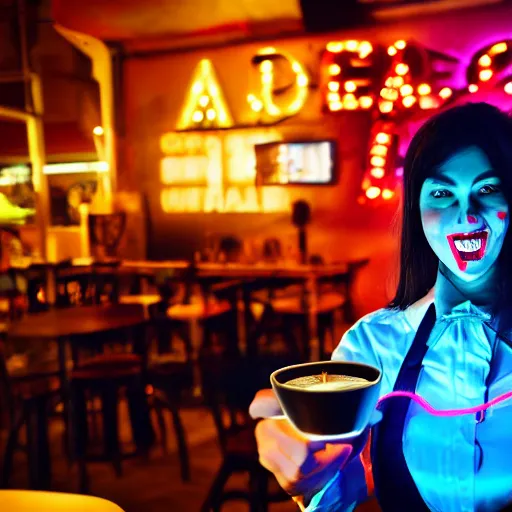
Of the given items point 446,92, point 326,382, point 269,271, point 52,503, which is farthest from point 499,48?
point 52,503

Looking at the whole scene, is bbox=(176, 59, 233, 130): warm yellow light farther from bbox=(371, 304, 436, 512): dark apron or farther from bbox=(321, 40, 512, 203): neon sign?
bbox=(371, 304, 436, 512): dark apron

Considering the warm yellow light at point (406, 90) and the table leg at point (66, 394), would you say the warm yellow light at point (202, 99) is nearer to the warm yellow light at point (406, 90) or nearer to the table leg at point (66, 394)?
the warm yellow light at point (406, 90)

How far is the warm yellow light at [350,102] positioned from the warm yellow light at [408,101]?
9.1 inches

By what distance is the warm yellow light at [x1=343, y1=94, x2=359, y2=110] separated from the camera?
2.76 m

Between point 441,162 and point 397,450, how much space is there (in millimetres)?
577

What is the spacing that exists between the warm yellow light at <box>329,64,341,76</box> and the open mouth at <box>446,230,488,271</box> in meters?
1.82

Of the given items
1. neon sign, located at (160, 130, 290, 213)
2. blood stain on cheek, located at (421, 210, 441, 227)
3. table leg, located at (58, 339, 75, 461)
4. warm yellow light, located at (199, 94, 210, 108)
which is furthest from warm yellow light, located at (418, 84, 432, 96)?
table leg, located at (58, 339, 75, 461)

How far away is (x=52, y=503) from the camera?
1.20 metres

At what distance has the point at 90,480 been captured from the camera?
3240 mm

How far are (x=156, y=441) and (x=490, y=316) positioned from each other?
2877 mm

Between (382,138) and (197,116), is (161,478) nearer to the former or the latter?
(197,116)

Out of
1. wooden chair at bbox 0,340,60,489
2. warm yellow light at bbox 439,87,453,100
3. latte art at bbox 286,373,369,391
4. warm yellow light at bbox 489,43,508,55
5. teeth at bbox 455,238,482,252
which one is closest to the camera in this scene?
latte art at bbox 286,373,369,391

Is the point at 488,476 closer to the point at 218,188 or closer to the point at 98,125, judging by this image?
the point at 218,188

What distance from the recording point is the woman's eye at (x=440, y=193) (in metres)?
1.18
